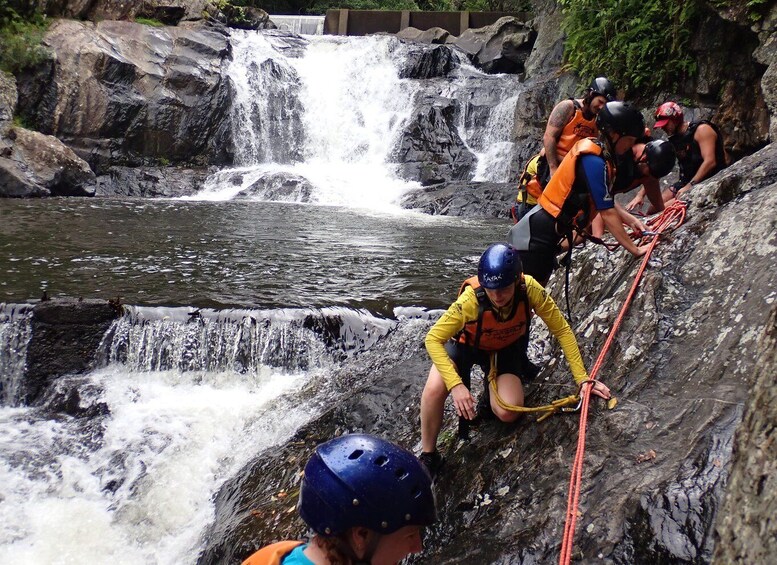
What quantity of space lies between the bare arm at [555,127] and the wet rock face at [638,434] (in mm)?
821

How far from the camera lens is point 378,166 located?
66.4 feet

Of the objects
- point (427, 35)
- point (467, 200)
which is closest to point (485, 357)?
point (467, 200)

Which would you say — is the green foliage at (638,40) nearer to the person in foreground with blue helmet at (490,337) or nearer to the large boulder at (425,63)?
the large boulder at (425,63)

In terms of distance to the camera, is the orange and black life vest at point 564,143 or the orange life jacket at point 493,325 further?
the orange and black life vest at point 564,143

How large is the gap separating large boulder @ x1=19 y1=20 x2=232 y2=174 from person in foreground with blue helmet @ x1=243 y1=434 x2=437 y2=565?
18853 mm

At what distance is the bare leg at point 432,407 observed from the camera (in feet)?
12.2

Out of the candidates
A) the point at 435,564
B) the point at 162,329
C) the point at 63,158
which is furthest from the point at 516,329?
the point at 63,158

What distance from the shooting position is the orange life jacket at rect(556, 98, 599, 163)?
5.37 meters

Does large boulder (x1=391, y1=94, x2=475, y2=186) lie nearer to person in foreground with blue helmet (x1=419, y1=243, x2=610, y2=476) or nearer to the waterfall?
the waterfall

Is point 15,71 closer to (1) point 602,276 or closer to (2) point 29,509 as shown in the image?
(2) point 29,509

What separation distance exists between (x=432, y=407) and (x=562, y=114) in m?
2.78

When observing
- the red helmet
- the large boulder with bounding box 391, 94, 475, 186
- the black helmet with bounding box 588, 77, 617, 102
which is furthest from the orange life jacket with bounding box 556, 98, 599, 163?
the large boulder with bounding box 391, 94, 475, 186

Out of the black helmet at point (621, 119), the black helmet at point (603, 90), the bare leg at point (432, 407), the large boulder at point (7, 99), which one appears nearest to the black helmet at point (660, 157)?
the black helmet at point (603, 90)

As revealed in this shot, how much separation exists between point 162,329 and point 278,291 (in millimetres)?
1491
